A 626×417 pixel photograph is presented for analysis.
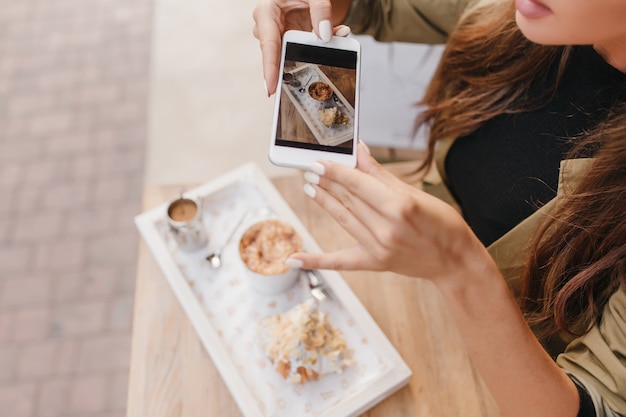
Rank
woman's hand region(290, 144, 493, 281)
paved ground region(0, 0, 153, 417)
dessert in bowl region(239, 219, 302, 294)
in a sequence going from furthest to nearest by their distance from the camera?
paved ground region(0, 0, 153, 417) < dessert in bowl region(239, 219, 302, 294) < woman's hand region(290, 144, 493, 281)

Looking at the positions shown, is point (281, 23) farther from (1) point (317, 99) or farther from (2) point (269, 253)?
(2) point (269, 253)

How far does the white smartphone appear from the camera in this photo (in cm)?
80

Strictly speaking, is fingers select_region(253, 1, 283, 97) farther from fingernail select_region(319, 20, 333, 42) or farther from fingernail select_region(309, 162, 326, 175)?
fingernail select_region(309, 162, 326, 175)

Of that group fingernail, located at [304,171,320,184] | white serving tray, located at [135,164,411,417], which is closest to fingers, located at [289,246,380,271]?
fingernail, located at [304,171,320,184]

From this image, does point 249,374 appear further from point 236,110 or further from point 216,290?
point 236,110

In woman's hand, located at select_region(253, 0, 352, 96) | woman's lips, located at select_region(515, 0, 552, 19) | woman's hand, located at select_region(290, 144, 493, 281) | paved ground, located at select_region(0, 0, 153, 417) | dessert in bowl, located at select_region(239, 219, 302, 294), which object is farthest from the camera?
paved ground, located at select_region(0, 0, 153, 417)

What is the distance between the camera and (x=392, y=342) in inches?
38.6

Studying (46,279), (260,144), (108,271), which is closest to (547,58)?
(260,144)

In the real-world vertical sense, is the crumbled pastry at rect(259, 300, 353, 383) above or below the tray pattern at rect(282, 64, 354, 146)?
below

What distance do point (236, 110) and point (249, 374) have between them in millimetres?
924

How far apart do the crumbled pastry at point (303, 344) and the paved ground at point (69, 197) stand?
1036mm

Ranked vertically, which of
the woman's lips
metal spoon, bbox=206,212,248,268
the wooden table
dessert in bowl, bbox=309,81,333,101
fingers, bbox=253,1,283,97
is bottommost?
the wooden table

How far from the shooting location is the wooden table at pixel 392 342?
0.92 m

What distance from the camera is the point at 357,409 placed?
0.88 m
